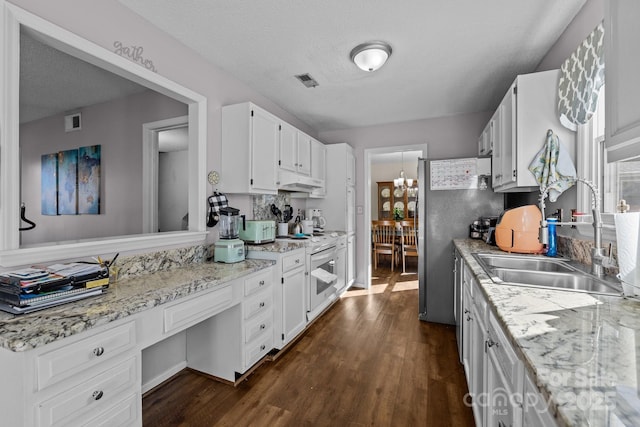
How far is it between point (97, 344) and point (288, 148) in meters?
2.39

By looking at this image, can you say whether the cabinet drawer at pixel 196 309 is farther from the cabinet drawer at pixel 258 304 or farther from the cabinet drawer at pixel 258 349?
the cabinet drawer at pixel 258 349

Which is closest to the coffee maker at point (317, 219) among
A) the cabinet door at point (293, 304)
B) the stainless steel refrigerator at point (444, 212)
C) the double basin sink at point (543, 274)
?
the cabinet door at point (293, 304)

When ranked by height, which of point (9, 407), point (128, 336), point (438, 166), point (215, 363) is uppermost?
point (438, 166)

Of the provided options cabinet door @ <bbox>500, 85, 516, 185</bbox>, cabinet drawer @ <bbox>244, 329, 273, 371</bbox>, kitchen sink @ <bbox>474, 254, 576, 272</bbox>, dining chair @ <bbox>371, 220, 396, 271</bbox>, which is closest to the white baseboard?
cabinet drawer @ <bbox>244, 329, 273, 371</bbox>

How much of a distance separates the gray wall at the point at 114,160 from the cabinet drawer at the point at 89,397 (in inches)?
72.4

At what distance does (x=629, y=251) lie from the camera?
1.04 meters

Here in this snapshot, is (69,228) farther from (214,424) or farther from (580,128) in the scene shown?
(580,128)

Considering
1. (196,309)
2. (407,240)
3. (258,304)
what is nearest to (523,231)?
(258,304)

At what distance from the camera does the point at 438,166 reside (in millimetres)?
2818

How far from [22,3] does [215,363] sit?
7.54 ft

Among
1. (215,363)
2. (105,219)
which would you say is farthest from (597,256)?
(105,219)

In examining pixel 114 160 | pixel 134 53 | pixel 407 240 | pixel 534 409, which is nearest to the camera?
pixel 534 409

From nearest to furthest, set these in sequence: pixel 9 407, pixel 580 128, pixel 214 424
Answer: pixel 9 407
pixel 214 424
pixel 580 128

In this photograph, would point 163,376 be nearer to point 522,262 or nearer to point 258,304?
point 258,304
